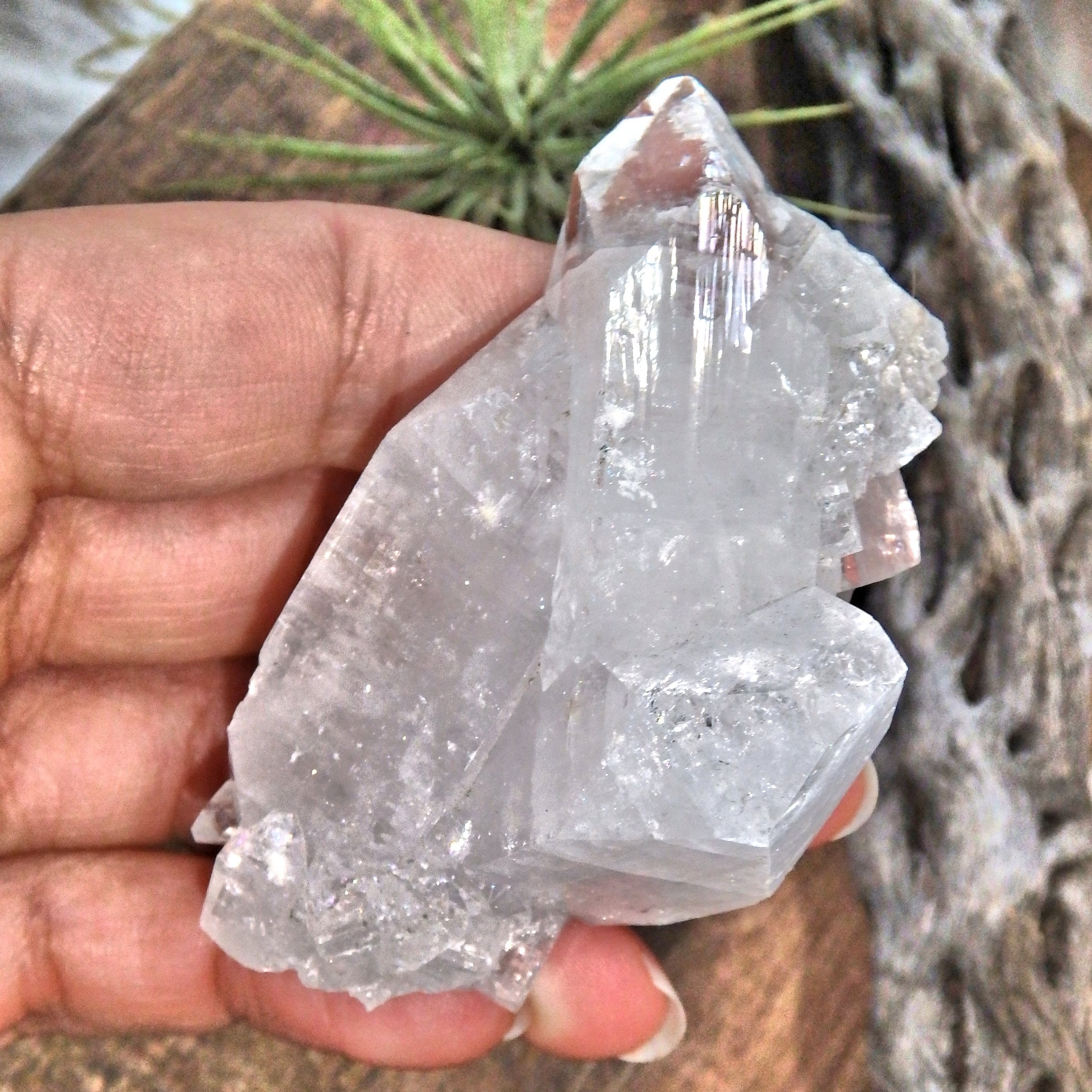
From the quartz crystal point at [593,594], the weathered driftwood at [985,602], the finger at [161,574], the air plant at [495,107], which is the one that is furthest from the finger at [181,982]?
the air plant at [495,107]

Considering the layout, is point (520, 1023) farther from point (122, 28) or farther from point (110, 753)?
point (122, 28)

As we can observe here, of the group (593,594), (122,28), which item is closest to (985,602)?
(593,594)

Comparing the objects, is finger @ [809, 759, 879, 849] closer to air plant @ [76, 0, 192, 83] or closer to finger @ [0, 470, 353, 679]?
finger @ [0, 470, 353, 679]

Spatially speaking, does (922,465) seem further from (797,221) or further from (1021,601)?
(797,221)

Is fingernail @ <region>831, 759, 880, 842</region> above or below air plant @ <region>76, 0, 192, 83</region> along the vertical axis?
below

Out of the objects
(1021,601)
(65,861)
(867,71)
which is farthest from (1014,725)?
(65,861)

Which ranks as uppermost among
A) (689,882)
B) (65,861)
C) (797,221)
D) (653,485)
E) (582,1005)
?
(797,221)

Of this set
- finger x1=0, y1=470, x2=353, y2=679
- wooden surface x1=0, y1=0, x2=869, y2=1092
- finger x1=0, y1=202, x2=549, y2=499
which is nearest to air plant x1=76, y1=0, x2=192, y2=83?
wooden surface x1=0, y1=0, x2=869, y2=1092
